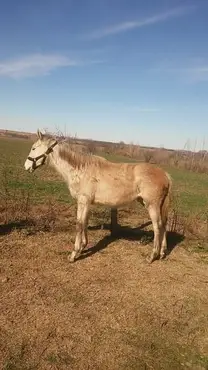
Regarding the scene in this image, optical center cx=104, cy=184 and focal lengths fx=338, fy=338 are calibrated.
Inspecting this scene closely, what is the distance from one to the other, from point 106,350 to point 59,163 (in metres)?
4.22

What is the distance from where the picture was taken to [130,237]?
9.23 m

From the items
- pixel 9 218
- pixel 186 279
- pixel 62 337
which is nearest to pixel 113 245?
pixel 186 279

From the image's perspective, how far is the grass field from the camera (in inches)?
174

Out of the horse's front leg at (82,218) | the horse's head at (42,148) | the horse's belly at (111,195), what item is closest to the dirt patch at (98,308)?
the horse's front leg at (82,218)

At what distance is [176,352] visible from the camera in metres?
4.67

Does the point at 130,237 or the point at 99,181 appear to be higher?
the point at 99,181

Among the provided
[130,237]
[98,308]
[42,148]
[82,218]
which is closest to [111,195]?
[82,218]

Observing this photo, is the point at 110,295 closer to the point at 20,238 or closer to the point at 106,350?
the point at 106,350

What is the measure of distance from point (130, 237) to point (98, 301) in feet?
12.0

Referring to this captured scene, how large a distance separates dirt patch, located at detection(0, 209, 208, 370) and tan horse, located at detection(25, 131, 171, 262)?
0.75 m

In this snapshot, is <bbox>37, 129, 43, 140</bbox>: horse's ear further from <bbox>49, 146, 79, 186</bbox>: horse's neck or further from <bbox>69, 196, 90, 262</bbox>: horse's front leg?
<bbox>69, 196, 90, 262</bbox>: horse's front leg

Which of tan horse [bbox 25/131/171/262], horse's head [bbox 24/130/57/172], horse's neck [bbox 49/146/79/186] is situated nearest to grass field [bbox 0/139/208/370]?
tan horse [bbox 25/131/171/262]

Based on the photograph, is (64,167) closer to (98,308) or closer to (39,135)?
(39,135)

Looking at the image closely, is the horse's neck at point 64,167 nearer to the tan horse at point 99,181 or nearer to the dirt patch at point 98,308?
the tan horse at point 99,181
